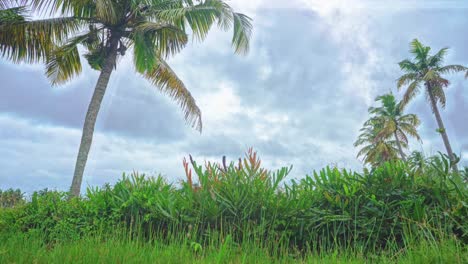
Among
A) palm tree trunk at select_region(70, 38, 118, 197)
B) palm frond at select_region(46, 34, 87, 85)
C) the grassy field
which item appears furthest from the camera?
palm frond at select_region(46, 34, 87, 85)

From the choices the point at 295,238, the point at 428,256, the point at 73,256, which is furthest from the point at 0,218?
the point at 428,256

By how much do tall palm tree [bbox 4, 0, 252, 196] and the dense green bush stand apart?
27.9ft

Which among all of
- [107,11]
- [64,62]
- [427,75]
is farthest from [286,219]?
[427,75]

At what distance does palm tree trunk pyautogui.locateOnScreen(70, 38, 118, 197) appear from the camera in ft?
41.5

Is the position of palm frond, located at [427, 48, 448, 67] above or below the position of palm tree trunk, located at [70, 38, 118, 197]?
above

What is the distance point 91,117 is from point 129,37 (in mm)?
3391

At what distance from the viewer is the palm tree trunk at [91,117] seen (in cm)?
1266

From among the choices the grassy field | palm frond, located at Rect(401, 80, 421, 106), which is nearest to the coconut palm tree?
the grassy field

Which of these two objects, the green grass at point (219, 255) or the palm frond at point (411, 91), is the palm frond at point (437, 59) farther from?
the green grass at point (219, 255)

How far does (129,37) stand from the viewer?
14523 mm

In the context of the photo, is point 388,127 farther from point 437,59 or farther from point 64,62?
point 64,62

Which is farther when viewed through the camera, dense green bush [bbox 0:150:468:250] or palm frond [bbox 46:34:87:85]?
palm frond [bbox 46:34:87:85]

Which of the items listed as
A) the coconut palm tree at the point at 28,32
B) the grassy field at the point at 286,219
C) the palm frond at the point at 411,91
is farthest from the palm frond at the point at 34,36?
the palm frond at the point at 411,91

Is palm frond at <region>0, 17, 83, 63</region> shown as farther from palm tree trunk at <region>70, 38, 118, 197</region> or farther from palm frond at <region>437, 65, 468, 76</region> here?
palm frond at <region>437, 65, 468, 76</region>
